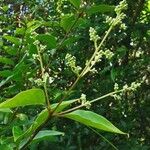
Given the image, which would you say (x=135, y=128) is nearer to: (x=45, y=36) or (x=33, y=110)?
(x=33, y=110)

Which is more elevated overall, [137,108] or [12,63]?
[12,63]

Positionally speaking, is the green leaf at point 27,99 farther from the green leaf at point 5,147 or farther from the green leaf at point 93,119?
the green leaf at point 5,147

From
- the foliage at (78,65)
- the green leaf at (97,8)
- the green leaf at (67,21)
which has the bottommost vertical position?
the foliage at (78,65)

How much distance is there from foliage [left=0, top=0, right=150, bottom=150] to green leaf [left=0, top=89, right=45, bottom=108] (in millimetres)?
657

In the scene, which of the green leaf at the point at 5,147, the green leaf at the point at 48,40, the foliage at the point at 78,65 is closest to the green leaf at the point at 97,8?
the foliage at the point at 78,65

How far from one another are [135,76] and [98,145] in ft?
2.09

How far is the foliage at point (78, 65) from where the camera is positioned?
7.53 ft

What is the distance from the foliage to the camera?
2.29m

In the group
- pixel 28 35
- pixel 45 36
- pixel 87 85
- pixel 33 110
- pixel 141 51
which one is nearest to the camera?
pixel 45 36

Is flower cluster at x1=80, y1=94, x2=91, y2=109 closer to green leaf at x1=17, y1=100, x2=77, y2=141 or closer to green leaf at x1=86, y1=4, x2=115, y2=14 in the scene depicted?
green leaf at x1=17, y1=100, x2=77, y2=141

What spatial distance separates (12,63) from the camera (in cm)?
258

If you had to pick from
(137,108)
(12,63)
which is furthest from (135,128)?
(12,63)

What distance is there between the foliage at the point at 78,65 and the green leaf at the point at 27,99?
2.16 feet

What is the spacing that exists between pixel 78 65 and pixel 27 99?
6.34ft
